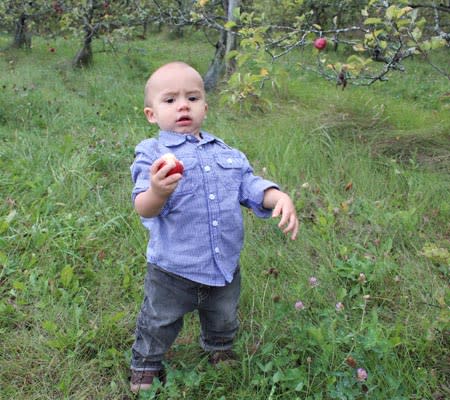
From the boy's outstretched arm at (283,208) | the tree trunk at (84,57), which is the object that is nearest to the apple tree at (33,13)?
the tree trunk at (84,57)

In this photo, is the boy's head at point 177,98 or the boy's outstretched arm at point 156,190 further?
the boy's head at point 177,98

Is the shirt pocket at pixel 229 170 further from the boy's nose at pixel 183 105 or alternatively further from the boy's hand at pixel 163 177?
the boy's hand at pixel 163 177

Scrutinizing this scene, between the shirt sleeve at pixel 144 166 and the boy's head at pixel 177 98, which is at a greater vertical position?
the boy's head at pixel 177 98

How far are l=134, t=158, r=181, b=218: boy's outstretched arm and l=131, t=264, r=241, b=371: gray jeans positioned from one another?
12.7 inches

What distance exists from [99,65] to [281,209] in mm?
7774

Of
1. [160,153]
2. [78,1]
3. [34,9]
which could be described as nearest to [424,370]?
[160,153]

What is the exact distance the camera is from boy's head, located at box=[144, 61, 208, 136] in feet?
5.27

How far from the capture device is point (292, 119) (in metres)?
4.54

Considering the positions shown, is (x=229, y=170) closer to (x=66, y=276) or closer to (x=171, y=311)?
(x=171, y=311)

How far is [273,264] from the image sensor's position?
258 centimetres

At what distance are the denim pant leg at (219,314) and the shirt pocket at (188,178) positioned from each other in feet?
1.26

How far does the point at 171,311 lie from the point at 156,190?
0.58 meters

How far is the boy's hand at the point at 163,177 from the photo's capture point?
4.33 ft

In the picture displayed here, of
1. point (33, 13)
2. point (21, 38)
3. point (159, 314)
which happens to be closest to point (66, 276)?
point (159, 314)
